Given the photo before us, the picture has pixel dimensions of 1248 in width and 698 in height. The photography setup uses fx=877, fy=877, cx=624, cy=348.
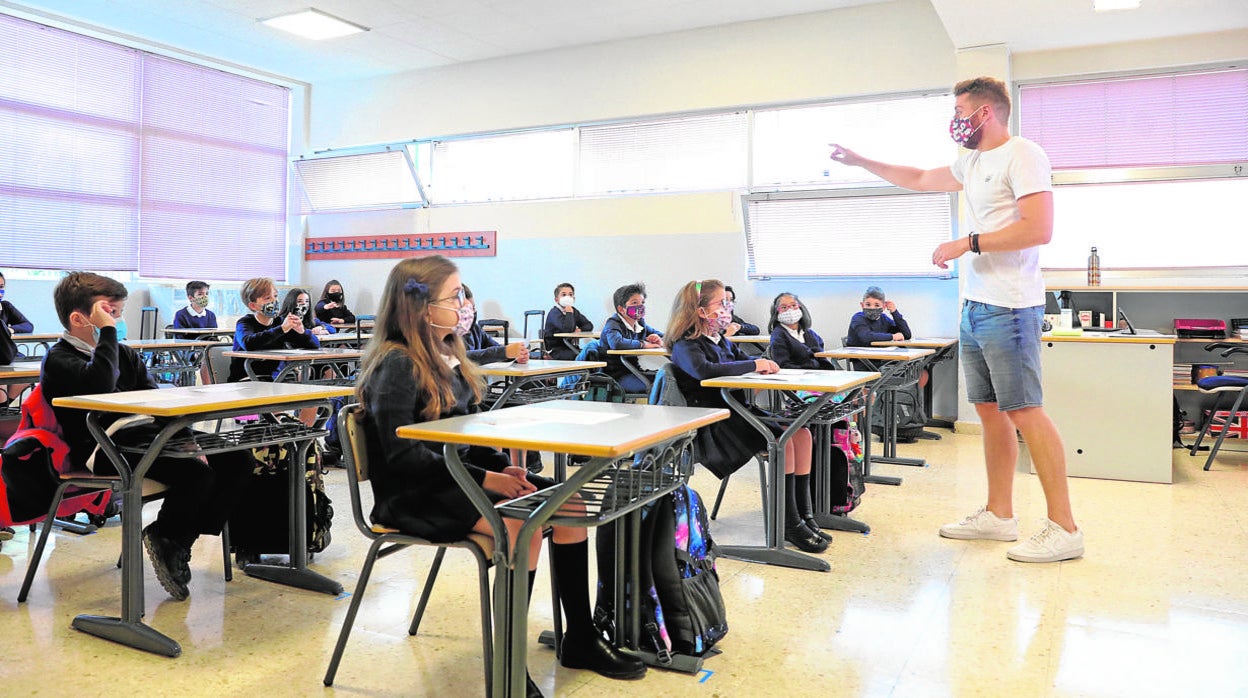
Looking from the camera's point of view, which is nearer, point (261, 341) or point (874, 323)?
point (261, 341)

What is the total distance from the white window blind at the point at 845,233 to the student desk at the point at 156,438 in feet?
17.6

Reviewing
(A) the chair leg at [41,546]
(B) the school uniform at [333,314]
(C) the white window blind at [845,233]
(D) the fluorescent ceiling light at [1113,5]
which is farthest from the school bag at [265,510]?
(B) the school uniform at [333,314]

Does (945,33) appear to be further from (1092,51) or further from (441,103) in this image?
(441,103)

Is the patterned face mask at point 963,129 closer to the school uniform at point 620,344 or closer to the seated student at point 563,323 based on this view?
the school uniform at point 620,344

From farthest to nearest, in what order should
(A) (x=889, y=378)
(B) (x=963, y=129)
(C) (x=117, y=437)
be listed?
(A) (x=889, y=378) < (B) (x=963, y=129) < (C) (x=117, y=437)

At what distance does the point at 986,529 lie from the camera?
3.48 m

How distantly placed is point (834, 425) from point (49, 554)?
310 centimetres

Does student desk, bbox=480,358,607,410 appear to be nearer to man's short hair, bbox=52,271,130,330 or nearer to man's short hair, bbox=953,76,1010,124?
man's short hair, bbox=52,271,130,330

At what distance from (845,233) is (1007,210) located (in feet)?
13.6

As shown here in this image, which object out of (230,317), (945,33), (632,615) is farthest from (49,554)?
(945,33)

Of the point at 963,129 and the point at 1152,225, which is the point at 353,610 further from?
the point at 1152,225

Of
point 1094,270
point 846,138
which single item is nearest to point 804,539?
point 1094,270

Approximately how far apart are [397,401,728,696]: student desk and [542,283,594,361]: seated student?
15.6 feet

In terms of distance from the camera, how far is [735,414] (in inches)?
129
